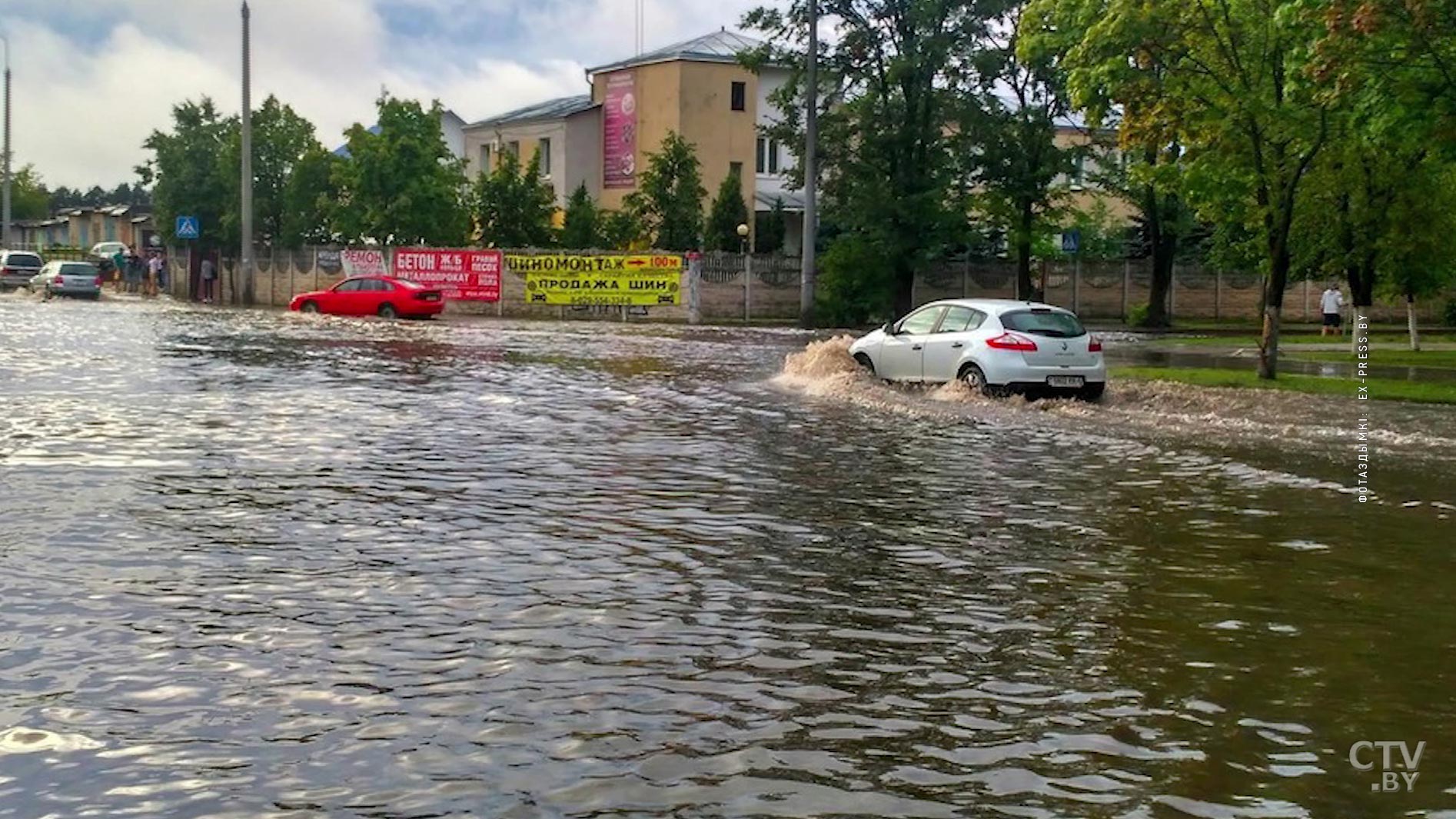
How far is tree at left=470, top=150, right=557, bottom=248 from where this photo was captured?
5362cm

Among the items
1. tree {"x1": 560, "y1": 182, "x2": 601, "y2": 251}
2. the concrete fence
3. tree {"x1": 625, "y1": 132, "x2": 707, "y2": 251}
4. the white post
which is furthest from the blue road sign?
tree {"x1": 560, "y1": 182, "x2": 601, "y2": 251}

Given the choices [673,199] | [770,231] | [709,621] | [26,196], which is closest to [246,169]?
[673,199]

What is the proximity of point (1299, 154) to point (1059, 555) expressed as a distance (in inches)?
585

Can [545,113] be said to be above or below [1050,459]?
above

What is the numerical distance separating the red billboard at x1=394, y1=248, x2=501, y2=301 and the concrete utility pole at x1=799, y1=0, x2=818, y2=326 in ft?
34.0

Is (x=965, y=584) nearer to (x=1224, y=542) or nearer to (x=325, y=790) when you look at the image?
A: (x=1224, y=542)

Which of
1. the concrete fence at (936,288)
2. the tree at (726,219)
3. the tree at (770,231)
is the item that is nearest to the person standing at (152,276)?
the concrete fence at (936,288)

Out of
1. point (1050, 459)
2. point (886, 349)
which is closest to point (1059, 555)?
point (1050, 459)

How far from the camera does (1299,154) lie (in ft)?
74.0

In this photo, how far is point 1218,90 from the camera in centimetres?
2250

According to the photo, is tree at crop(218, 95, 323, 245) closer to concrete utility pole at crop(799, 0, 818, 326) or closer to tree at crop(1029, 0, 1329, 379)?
concrete utility pole at crop(799, 0, 818, 326)

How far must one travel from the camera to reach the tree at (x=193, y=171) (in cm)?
5919

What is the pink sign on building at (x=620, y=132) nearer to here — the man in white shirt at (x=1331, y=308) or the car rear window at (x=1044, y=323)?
the man in white shirt at (x=1331, y=308)

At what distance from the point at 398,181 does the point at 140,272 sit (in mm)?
19032
